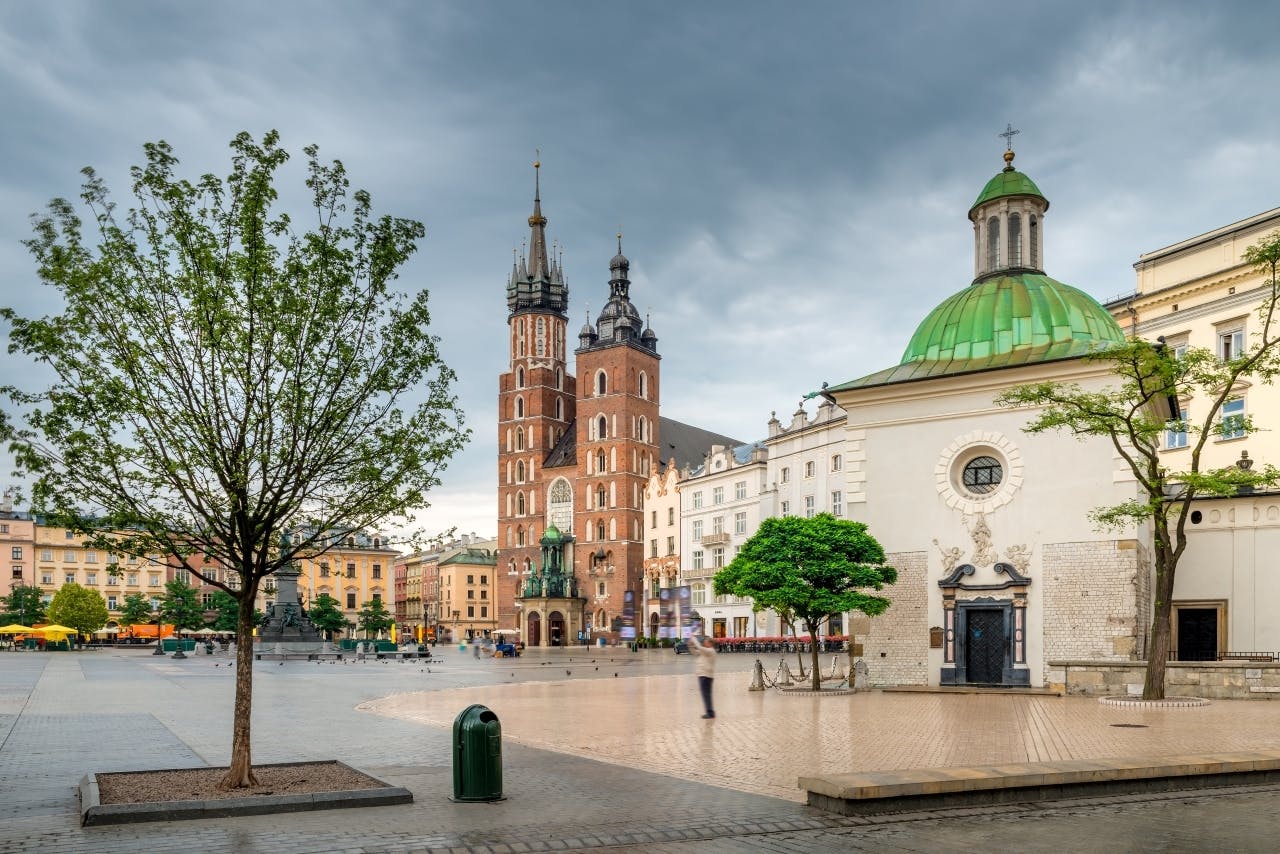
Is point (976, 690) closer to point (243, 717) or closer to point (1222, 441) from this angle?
point (1222, 441)

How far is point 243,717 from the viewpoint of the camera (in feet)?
37.8

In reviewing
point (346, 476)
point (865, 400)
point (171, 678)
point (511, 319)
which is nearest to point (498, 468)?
point (511, 319)

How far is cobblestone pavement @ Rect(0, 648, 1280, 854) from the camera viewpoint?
9320 millimetres

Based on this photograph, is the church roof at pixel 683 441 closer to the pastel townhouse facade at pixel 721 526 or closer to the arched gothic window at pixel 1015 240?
the pastel townhouse facade at pixel 721 526

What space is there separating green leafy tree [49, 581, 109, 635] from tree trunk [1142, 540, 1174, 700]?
8901cm

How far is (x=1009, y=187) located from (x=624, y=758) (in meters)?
26.8

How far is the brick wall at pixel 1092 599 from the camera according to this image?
2766 centimetres

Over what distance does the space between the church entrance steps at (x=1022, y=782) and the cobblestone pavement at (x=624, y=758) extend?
0.82 ft

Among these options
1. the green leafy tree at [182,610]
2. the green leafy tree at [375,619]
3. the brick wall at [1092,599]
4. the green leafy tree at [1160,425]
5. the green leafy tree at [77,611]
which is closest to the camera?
the green leafy tree at [1160,425]

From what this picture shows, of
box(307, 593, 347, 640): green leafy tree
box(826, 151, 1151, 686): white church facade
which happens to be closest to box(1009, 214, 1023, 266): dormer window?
box(826, 151, 1151, 686): white church facade

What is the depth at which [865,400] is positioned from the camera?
32562 mm

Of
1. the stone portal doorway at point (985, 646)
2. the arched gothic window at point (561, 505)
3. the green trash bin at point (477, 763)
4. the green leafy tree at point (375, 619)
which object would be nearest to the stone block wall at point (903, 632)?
the stone portal doorway at point (985, 646)

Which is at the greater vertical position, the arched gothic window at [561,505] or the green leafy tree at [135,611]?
the arched gothic window at [561,505]

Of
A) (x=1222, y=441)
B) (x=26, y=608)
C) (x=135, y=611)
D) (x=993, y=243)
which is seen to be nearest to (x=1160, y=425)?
(x=993, y=243)
